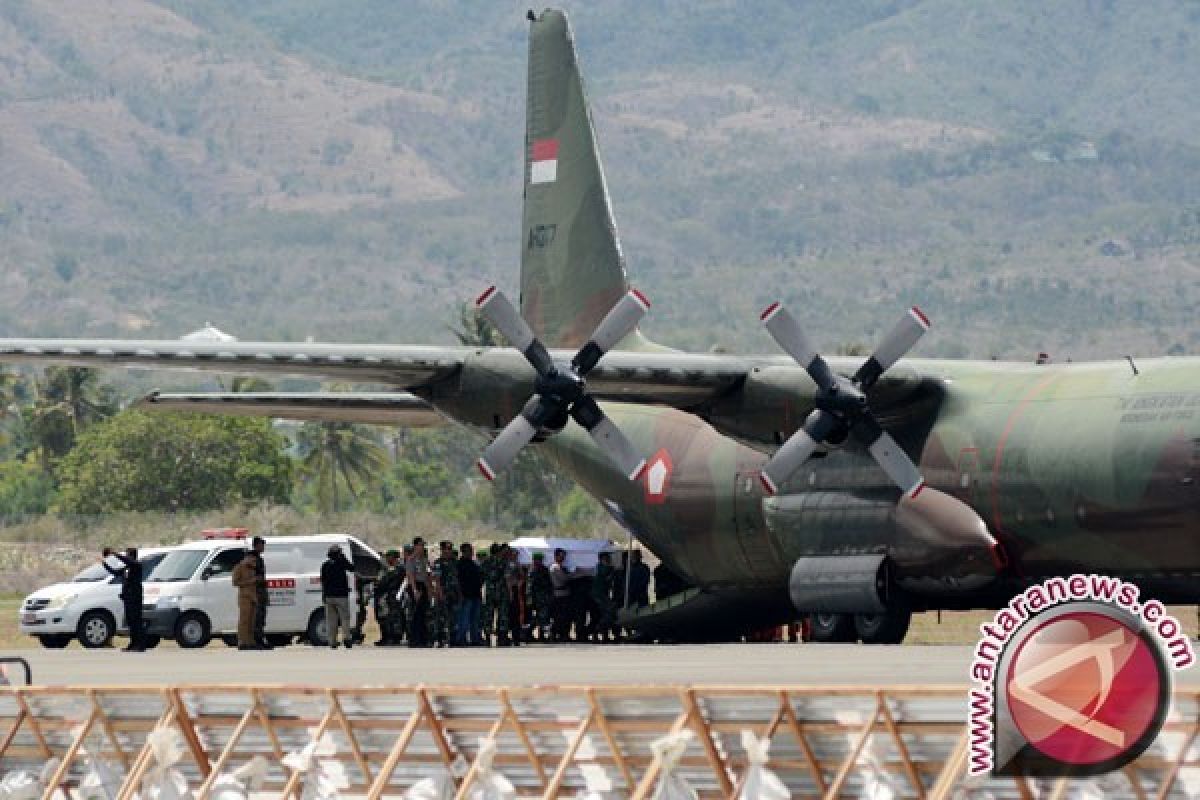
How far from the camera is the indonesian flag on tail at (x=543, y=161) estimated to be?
40.3 metres

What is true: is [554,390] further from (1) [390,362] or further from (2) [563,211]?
(2) [563,211]

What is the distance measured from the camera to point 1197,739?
48.8ft

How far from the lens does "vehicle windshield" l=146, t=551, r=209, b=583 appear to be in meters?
41.3

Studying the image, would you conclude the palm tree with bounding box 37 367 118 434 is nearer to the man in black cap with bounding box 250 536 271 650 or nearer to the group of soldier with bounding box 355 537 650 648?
the group of soldier with bounding box 355 537 650 648

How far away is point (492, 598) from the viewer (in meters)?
38.8

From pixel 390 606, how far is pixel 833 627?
7841 millimetres

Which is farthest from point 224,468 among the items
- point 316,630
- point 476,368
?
point 476,368

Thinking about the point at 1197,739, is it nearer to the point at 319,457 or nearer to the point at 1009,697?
the point at 1009,697

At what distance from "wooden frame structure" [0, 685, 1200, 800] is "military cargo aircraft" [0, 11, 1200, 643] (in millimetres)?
13599

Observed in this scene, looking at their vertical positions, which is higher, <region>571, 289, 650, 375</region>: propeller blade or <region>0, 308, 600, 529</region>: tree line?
<region>571, 289, 650, 375</region>: propeller blade

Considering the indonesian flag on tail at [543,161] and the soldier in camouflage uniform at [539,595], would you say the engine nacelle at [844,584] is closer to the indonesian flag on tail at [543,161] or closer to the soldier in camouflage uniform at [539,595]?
the soldier in camouflage uniform at [539,595]

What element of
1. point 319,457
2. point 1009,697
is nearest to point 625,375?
point 1009,697

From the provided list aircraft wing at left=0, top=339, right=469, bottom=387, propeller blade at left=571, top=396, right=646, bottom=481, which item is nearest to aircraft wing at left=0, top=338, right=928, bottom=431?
aircraft wing at left=0, top=339, right=469, bottom=387

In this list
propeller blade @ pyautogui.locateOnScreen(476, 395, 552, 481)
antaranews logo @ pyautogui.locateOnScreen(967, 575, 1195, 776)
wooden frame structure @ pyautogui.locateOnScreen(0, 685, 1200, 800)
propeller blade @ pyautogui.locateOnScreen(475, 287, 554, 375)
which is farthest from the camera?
propeller blade @ pyautogui.locateOnScreen(475, 287, 554, 375)
